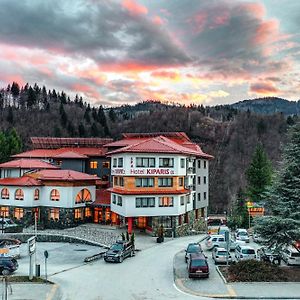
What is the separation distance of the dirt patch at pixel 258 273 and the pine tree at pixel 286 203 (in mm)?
1872

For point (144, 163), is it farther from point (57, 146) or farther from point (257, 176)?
point (257, 176)

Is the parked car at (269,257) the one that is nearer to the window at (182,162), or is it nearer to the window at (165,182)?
the window at (165,182)

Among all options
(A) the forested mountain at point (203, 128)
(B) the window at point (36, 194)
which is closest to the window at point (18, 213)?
(B) the window at point (36, 194)

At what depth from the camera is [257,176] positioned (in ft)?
272

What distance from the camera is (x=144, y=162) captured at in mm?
50562

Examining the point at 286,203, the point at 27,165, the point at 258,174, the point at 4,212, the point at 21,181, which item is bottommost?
the point at 4,212

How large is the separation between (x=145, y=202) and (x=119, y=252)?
15.1m

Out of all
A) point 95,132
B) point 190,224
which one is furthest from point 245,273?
point 95,132

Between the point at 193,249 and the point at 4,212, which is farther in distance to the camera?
the point at 4,212

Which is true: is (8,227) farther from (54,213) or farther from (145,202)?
(145,202)

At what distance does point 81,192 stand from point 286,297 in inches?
1483

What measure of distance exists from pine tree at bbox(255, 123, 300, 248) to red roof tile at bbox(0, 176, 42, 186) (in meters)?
35.1

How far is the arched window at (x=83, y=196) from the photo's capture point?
56.8 meters

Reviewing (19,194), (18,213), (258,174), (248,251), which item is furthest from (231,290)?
(258,174)
